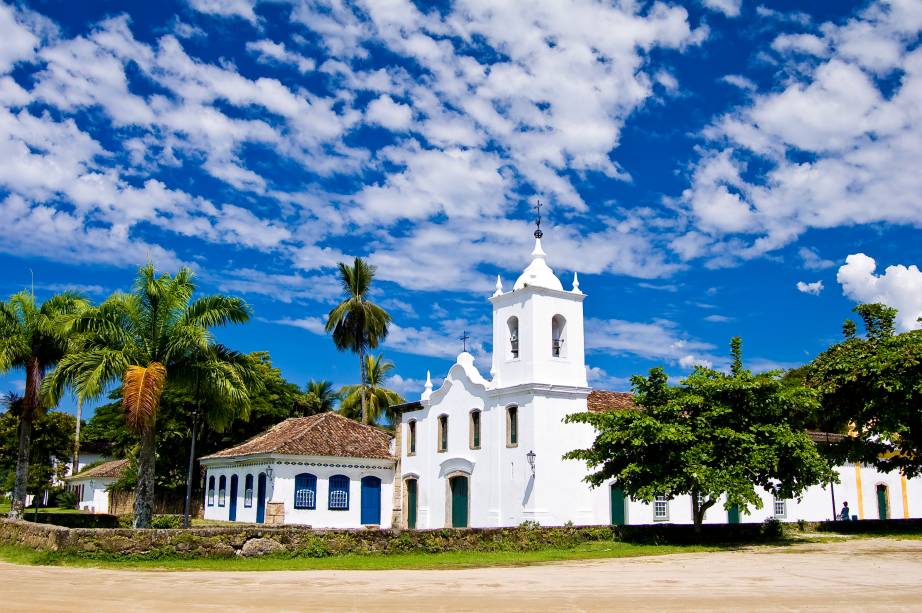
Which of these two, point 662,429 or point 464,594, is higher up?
point 662,429

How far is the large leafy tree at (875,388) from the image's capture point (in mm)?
25688

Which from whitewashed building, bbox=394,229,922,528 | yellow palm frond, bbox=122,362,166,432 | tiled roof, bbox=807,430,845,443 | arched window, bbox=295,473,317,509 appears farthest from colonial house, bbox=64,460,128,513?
tiled roof, bbox=807,430,845,443

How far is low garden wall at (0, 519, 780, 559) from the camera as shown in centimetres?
1669

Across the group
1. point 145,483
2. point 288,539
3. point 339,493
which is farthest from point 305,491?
point 288,539

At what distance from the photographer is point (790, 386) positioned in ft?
79.6

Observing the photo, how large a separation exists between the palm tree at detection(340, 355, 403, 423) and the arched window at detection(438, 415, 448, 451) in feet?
51.9

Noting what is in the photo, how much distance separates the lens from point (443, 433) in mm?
33031

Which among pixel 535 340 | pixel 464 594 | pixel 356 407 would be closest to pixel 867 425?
pixel 535 340

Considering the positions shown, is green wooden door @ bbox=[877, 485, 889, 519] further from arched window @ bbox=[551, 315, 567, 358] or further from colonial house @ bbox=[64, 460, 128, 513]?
colonial house @ bbox=[64, 460, 128, 513]

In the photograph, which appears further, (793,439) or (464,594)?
(793,439)

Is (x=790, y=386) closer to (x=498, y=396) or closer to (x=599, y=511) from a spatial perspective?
(x=599, y=511)

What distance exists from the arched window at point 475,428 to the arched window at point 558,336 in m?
3.67

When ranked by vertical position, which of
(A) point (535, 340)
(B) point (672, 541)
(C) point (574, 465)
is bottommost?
(B) point (672, 541)

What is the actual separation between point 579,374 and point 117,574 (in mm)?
18392
